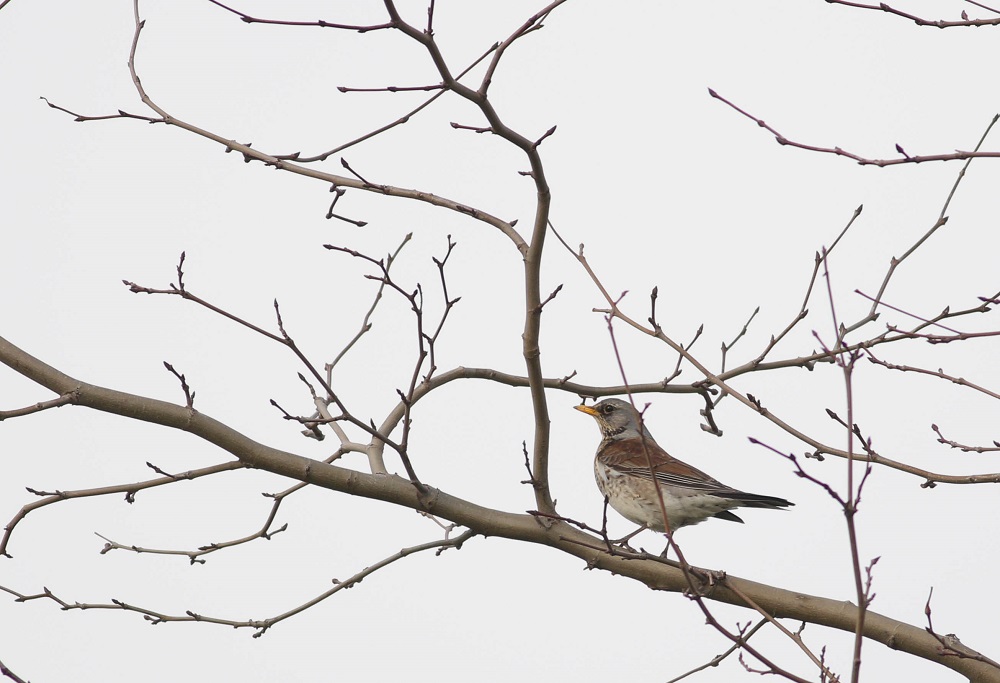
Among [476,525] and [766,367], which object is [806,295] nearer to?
[766,367]

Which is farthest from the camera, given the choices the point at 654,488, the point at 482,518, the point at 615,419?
the point at 615,419

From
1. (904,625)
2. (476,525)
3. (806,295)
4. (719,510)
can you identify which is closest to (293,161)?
(476,525)

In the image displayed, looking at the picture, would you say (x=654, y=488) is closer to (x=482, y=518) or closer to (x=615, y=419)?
(x=615, y=419)

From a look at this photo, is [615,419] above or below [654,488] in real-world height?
above

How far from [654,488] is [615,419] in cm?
156

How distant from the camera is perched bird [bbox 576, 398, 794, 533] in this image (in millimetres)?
8031

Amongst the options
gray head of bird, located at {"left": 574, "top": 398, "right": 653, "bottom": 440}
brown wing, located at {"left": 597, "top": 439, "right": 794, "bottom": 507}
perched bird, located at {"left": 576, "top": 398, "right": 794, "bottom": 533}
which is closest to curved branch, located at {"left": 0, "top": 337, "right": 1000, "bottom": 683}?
brown wing, located at {"left": 597, "top": 439, "right": 794, "bottom": 507}

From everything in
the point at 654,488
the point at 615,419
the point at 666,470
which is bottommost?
the point at 654,488

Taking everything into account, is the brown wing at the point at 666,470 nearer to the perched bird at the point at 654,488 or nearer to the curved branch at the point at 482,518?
the perched bird at the point at 654,488

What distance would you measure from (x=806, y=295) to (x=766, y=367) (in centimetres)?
52

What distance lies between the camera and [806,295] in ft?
21.4

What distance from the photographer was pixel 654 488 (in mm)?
8719

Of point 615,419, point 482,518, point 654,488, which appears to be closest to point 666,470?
point 654,488

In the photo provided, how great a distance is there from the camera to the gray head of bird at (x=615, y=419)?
33.2 ft
